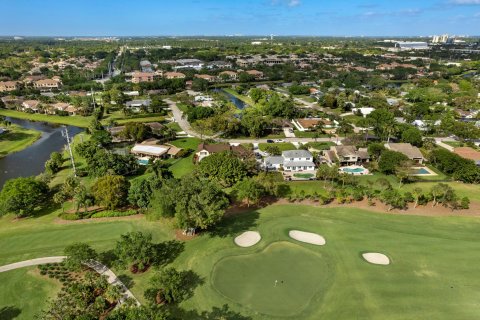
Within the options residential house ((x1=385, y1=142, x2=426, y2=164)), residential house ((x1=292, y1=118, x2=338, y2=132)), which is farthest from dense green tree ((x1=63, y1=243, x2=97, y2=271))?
residential house ((x1=292, y1=118, x2=338, y2=132))

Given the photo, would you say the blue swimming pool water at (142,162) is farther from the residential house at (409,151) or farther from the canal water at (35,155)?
the residential house at (409,151)

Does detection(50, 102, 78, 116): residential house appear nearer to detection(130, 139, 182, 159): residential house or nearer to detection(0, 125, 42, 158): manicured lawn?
detection(0, 125, 42, 158): manicured lawn

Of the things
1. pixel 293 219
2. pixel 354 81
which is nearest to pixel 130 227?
pixel 293 219

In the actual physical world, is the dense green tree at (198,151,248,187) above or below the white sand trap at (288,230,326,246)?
above

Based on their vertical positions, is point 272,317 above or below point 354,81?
below

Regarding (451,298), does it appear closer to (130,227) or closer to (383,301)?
(383,301)
